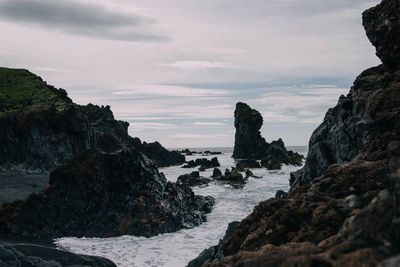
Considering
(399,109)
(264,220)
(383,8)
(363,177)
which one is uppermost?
(383,8)

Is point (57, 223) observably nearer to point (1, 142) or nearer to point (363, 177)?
point (363, 177)

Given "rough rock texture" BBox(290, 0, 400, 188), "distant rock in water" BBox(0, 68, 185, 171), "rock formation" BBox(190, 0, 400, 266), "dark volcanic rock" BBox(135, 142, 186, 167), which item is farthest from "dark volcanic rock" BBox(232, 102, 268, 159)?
"rock formation" BBox(190, 0, 400, 266)

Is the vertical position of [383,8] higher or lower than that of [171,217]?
higher

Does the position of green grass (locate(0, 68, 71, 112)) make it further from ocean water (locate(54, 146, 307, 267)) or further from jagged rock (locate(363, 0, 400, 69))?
jagged rock (locate(363, 0, 400, 69))

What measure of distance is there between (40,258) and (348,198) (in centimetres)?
1137

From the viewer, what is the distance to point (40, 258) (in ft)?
40.1

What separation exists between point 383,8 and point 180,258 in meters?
16.4

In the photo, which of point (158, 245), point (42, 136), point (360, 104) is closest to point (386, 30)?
point (360, 104)

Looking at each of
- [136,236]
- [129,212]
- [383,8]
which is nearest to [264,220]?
[383,8]

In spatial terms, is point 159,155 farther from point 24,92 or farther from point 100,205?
point 100,205

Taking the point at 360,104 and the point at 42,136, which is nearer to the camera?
the point at 360,104

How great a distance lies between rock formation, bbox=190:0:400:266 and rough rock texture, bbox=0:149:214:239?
11303 millimetres

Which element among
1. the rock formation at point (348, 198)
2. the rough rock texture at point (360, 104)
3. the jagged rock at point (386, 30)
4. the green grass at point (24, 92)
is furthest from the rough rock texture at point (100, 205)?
the green grass at point (24, 92)

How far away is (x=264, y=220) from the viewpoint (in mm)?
8695
